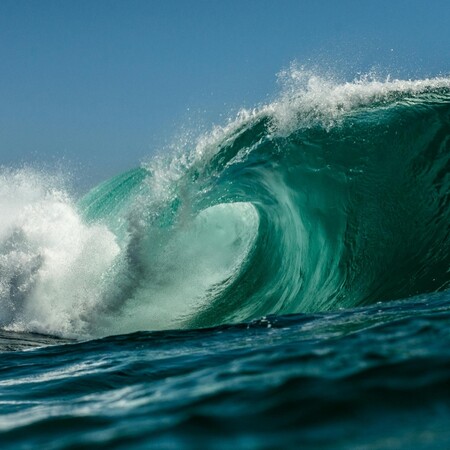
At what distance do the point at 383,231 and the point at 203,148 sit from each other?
365 cm

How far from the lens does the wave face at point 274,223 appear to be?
1024cm

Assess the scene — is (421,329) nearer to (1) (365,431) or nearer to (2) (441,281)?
(1) (365,431)

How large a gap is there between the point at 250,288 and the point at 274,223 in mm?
1564

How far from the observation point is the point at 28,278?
13.3m

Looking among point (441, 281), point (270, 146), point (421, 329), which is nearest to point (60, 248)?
point (270, 146)

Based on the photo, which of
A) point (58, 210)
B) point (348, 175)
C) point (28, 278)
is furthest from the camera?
point (58, 210)

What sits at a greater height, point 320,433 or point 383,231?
point 383,231

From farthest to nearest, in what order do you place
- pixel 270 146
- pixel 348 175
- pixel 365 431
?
pixel 270 146
pixel 348 175
pixel 365 431

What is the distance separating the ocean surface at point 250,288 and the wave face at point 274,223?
0.03 meters

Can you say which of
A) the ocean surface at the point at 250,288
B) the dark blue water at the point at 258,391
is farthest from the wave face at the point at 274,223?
the dark blue water at the point at 258,391

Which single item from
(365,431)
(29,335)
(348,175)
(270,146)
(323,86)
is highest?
(323,86)

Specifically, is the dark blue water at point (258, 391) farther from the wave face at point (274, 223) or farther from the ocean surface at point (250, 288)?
the wave face at point (274, 223)

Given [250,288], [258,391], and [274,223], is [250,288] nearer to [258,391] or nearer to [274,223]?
[274,223]

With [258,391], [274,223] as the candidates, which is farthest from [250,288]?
[258,391]
